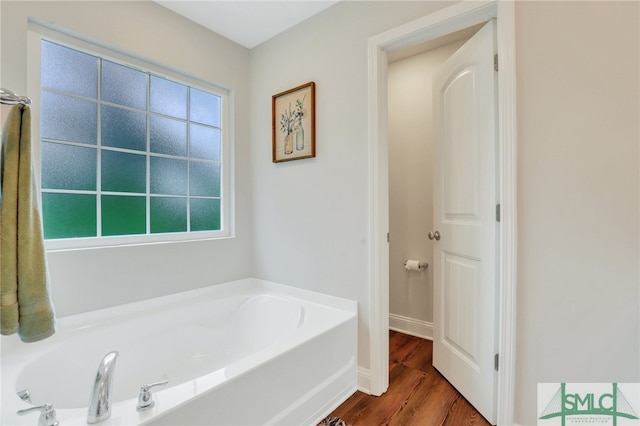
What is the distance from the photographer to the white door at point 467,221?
1523 mm

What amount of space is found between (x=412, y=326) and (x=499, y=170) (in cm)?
172

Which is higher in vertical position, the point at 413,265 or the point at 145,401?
the point at 413,265

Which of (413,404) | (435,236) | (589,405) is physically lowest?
(413,404)

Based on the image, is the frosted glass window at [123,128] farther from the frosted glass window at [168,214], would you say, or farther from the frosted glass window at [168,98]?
the frosted glass window at [168,214]

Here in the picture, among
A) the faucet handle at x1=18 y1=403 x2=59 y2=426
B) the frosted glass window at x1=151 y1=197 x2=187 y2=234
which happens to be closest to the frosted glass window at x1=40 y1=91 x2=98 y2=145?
the frosted glass window at x1=151 y1=197 x2=187 y2=234

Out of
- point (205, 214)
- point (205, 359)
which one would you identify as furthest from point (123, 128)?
point (205, 359)

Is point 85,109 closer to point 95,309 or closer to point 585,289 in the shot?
point 95,309

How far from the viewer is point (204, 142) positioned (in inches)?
91.5

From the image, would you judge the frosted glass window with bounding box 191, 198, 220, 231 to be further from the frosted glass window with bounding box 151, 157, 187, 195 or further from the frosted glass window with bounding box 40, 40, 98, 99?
the frosted glass window with bounding box 40, 40, 98, 99

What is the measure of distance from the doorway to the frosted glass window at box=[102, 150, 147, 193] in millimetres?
1520

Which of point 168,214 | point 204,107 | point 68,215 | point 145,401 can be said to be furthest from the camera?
point 204,107

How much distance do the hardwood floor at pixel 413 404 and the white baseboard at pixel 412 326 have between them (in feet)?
1.50

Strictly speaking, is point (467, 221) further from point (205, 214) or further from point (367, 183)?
point (205, 214)

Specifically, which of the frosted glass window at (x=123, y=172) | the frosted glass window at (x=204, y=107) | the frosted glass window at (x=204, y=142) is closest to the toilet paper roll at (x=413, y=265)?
the frosted glass window at (x=204, y=142)
